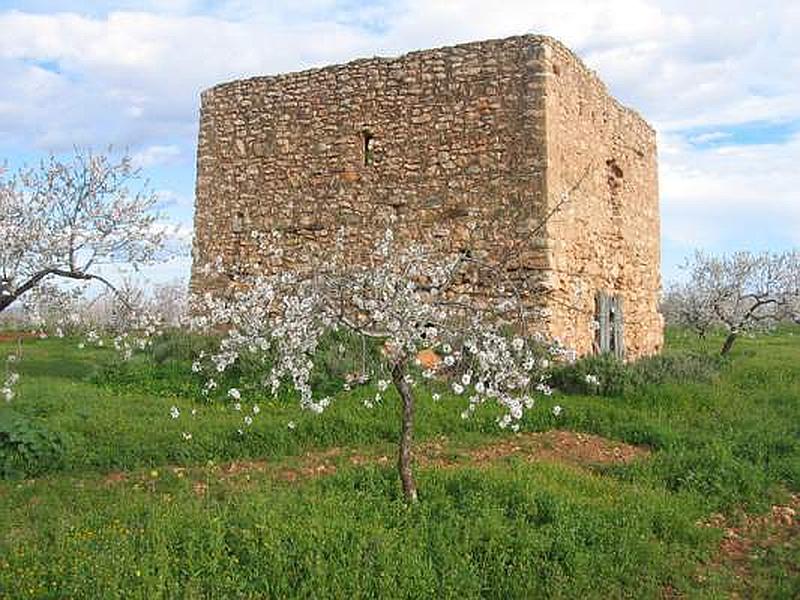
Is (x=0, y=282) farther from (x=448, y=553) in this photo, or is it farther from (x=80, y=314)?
(x=448, y=553)

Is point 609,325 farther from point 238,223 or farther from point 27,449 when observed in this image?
point 27,449

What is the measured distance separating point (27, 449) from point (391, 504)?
3.71 metres

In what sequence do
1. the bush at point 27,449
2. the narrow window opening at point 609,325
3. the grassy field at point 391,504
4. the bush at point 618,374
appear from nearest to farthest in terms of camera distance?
1. the grassy field at point 391,504
2. the bush at point 27,449
3. the bush at point 618,374
4. the narrow window opening at point 609,325

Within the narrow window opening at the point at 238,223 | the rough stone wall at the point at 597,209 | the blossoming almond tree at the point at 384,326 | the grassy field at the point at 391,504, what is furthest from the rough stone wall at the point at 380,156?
the blossoming almond tree at the point at 384,326

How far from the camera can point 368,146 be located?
11.4m

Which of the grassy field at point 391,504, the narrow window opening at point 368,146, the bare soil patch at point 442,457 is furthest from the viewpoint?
the narrow window opening at point 368,146

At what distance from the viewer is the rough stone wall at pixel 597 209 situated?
10.7 m

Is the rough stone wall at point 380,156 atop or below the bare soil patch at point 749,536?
atop

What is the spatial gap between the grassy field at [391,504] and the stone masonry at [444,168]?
7.72 ft

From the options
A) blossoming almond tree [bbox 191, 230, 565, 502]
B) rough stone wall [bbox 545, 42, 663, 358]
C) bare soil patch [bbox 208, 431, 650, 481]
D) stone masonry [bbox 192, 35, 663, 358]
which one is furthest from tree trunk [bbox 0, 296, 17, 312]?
rough stone wall [bbox 545, 42, 663, 358]

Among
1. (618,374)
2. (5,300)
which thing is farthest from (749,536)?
(5,300)

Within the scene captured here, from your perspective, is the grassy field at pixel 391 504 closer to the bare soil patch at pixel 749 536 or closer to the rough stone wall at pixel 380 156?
the bare soil patch at pixel 749 536

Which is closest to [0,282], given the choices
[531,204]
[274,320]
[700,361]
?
[274,320]

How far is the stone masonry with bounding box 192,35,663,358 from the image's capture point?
1047 centimetres
